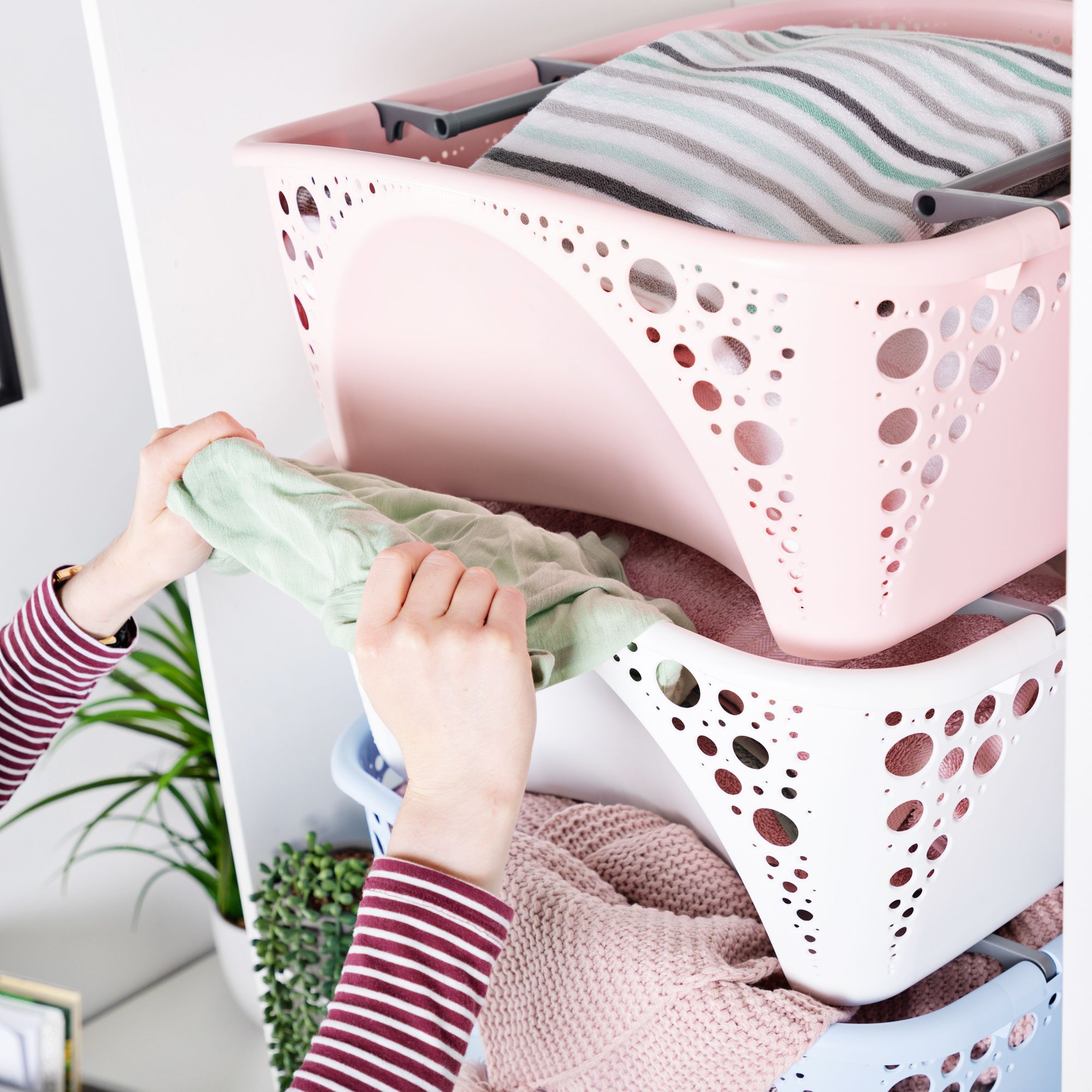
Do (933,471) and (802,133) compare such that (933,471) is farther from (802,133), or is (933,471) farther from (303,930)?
(303,930)

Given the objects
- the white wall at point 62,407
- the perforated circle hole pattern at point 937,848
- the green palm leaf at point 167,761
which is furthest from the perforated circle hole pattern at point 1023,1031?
Result: the white wall at point 62,407

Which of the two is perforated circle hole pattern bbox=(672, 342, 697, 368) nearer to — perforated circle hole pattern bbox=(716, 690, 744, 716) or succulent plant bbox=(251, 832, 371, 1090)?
perforated circle hole pattern bbox=(716, 690, 744, 716)

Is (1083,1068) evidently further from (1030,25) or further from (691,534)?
(1030,25)

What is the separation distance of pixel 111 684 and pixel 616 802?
76 cm

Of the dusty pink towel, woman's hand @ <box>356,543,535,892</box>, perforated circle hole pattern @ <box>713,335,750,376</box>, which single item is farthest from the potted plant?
perforated circle hole pattern @ <box>713,335,750,376</box>

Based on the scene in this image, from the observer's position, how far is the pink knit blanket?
0.54 metres

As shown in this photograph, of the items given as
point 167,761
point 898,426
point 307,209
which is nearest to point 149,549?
point 307,209

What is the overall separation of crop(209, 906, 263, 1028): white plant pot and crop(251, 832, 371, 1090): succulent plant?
143 mm

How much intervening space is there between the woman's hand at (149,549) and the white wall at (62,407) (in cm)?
46

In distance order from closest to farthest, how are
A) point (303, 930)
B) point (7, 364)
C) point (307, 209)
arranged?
1. point (307, 209)
2. point (303, 930)
3. point (7, 364)

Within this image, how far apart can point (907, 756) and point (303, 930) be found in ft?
1.89

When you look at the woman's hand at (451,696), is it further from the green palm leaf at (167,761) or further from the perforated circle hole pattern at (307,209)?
the green palm leaf at (167,761)

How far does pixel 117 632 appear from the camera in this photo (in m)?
0.73

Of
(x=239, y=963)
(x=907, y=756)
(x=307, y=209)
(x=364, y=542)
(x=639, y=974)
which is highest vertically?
(x=307, y=209)
